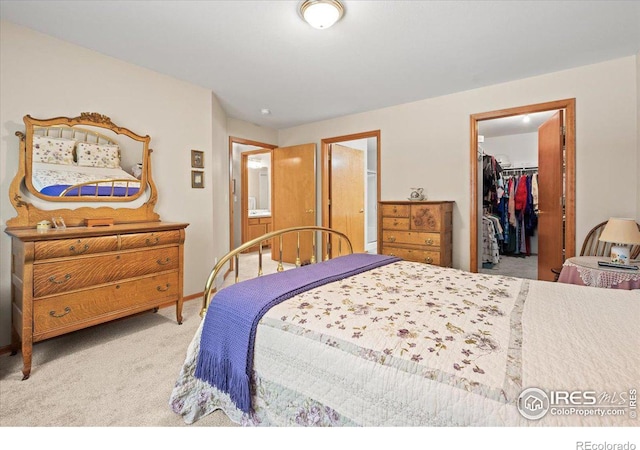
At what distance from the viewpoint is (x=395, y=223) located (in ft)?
12.5

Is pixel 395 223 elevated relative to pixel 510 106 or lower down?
lower down

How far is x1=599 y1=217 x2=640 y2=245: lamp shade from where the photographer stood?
241cm

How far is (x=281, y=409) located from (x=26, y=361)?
1855mm

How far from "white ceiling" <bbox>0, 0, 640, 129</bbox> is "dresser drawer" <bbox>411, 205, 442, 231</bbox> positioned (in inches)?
55.1

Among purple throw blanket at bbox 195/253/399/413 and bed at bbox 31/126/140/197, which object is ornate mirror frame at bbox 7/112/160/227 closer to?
bed at bbox 31/126/140/197

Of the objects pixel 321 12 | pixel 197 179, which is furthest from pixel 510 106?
pixel 197 179

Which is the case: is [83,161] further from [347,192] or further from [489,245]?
[489,245]

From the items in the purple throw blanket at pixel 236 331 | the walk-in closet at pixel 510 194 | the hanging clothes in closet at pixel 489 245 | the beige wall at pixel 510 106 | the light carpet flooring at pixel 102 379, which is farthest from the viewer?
the walk-in closet at pixel 510 194

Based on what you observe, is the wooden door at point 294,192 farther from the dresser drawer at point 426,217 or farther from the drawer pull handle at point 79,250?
the drawer pull handle at point 79,250

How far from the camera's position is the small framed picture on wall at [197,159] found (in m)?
3.50

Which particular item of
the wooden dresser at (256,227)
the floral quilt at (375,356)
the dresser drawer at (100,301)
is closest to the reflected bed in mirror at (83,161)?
the dresser drawer at (100,301)

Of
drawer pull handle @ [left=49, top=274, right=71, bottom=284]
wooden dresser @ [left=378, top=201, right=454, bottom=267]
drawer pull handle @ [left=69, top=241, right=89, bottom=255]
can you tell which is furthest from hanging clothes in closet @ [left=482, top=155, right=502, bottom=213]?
drawer pull handle @ [left=49, top=274, right=71, bottom=284]

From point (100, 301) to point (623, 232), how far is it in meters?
4.10

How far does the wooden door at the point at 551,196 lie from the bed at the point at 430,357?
6.91 ft
